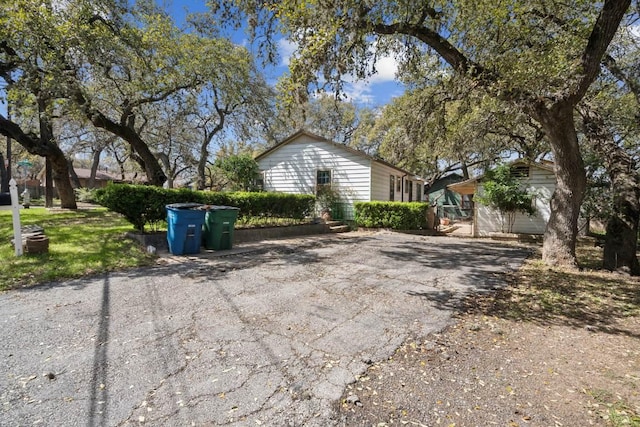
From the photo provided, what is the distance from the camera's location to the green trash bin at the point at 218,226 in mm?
7965

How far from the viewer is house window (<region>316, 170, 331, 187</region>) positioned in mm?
15380

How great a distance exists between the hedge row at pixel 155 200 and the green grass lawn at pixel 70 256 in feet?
2.42

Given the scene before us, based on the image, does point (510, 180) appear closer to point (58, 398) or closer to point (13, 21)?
point (58, 398)

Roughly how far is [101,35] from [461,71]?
904 cm

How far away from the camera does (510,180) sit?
13.0 m

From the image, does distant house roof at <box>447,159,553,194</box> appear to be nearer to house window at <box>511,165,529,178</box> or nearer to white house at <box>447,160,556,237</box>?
A: white house at <box>447,160,556,237</box>

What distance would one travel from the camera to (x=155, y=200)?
7828mm

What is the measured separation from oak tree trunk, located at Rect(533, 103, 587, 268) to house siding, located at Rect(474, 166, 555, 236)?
6.31 metres

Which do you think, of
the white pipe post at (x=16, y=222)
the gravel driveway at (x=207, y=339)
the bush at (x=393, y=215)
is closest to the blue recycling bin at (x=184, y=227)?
the gravel driveway at (x=207, y=339)

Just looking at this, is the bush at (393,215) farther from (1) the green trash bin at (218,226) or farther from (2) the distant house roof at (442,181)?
(2) the distant house roof at (442,181)

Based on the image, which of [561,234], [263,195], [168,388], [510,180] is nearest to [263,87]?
[263,195]

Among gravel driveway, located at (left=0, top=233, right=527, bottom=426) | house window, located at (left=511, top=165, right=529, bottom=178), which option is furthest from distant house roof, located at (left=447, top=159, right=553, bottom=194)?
gravel driveway, located at (left=0, top=233, right=527, bottom=426)

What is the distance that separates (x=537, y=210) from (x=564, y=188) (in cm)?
665

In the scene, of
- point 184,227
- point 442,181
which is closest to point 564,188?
point 184,227
